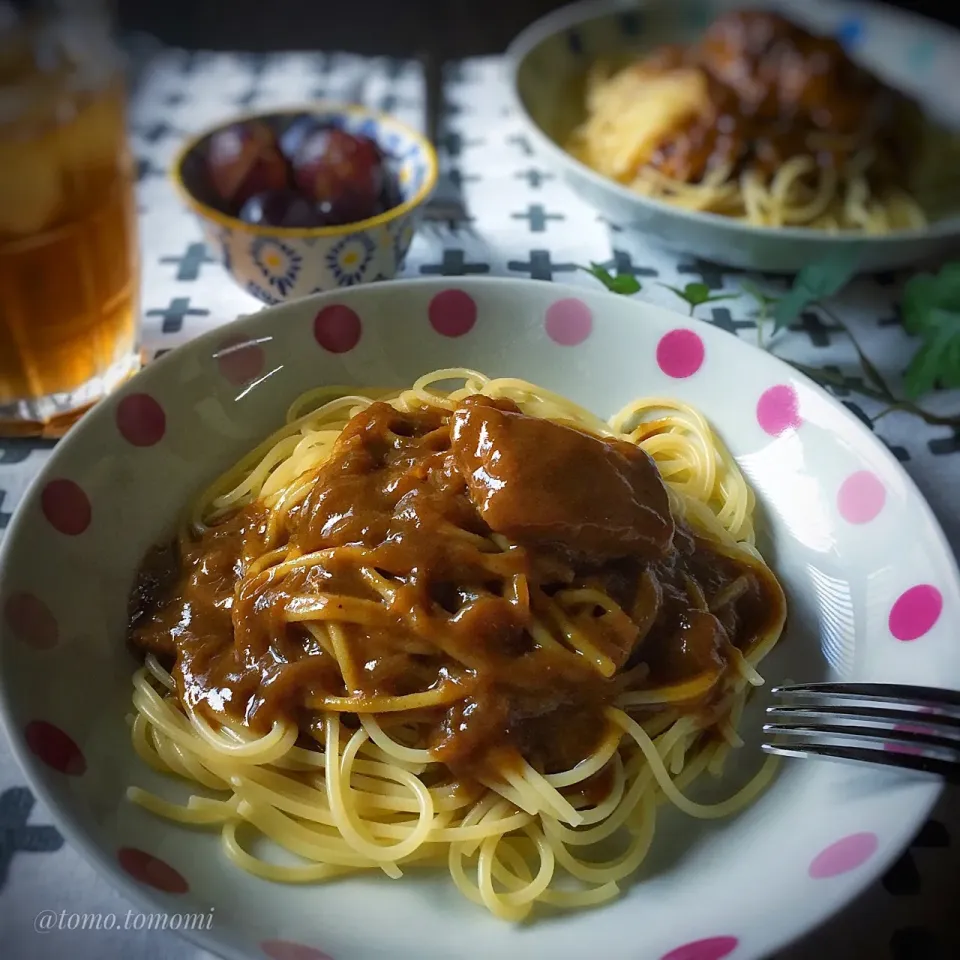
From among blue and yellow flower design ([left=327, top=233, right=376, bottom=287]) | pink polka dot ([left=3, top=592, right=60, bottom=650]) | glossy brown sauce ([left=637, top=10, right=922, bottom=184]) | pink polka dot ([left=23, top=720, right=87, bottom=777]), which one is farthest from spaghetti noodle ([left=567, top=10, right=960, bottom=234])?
pink polka dot ([left=23, top=720, right=87, bottom=777])

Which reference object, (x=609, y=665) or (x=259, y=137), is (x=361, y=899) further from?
(x=259, y=137)

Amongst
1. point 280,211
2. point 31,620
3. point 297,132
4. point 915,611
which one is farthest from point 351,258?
point 915,611

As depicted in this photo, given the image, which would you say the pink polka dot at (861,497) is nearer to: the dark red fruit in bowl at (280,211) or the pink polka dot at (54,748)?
the pink polka dot at (54,748)

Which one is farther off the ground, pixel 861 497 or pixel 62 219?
pixel 62 219

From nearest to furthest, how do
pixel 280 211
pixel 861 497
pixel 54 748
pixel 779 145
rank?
pixel 54 748 < pixel 861 497 < pixel 280 211 < pixel 779 145

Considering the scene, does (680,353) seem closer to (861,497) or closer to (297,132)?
(861,497)

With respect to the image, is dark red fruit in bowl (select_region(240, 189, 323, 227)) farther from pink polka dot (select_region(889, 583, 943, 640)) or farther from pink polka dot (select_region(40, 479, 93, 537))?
pink polka dot (select_region(889, 583, 943, 640))
